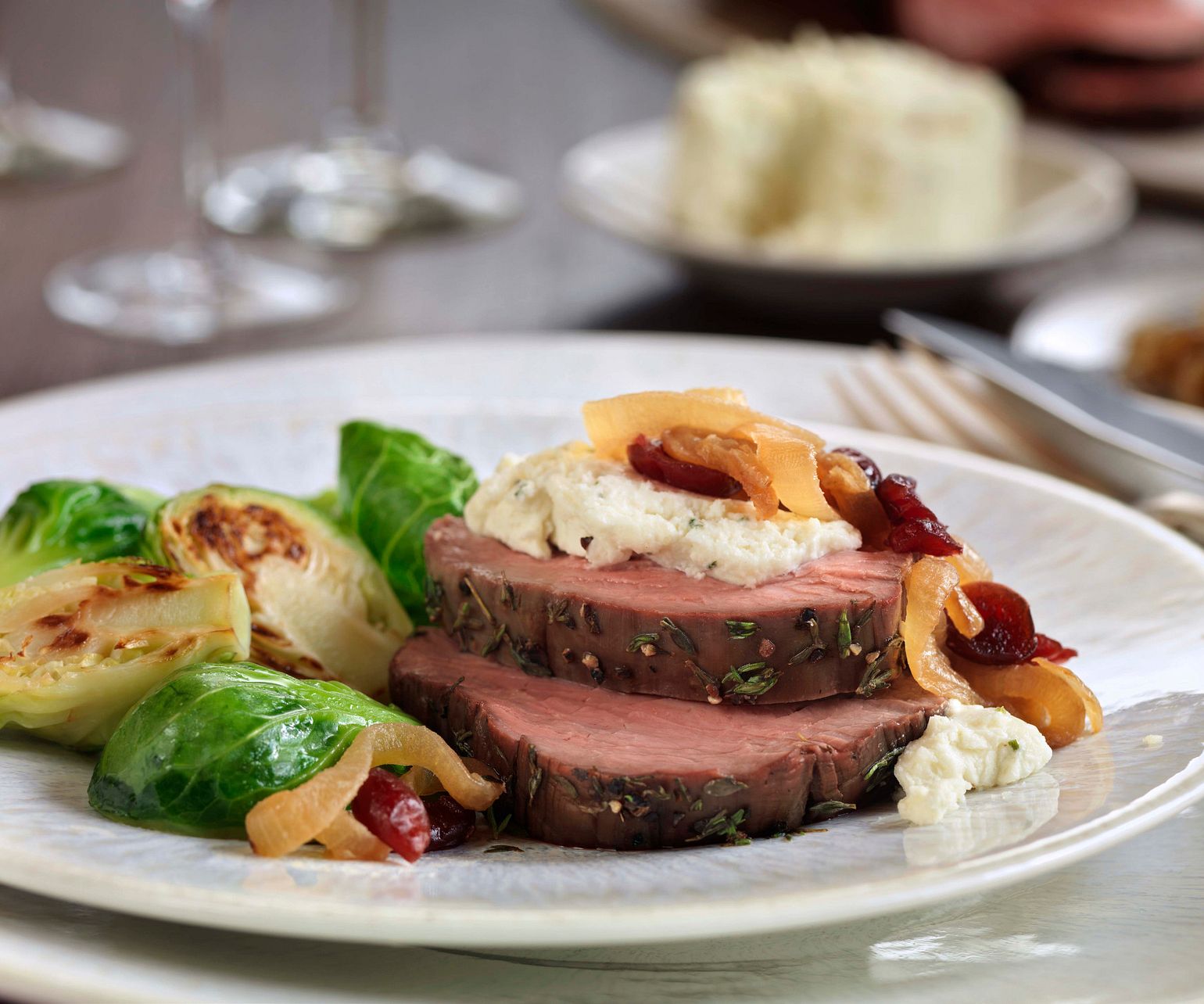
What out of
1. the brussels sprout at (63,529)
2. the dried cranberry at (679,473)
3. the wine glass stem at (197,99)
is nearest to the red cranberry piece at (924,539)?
the dried cranberry at (679,473)

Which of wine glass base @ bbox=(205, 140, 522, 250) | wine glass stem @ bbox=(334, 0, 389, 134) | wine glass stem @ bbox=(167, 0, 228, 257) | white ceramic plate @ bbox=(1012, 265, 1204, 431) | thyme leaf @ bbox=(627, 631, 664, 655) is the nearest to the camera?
thyme leaf @ bbox=(627, 631, 664, 655)

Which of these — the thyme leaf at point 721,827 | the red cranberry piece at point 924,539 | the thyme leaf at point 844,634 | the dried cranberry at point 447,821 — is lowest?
the dried cranberry at point 447,821

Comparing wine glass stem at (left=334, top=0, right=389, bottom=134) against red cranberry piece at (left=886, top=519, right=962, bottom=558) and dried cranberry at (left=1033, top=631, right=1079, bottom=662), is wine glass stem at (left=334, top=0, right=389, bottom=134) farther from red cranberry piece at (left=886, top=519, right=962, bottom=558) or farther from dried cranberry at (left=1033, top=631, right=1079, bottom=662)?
dried cranberry at (left=1033, top=631, right=1079, bottom=662)

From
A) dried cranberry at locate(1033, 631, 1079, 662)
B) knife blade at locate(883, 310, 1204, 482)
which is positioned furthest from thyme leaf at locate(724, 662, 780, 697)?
knife blade at locate(883, 310, 1204, 482)

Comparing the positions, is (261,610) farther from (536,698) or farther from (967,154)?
(967,154)

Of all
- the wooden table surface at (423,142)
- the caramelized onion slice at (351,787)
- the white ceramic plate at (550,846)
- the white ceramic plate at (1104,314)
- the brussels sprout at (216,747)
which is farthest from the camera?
the wooden table surface at (423,142)

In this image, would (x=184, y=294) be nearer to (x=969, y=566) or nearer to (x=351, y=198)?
(x=351, y=198)

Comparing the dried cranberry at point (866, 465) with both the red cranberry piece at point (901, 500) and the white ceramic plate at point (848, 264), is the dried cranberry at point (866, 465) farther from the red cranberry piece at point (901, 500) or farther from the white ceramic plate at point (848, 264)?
the white ceramic plate at point (848, 264)
